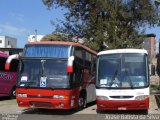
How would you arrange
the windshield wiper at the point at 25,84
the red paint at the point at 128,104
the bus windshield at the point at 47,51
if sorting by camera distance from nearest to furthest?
the red paint at the point at 128,104, the windshield wiper at the point at 25,84, the bus windshield at the point at 47,51

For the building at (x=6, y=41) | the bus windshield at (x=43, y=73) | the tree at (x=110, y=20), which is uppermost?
the building at (x=6, y=41)

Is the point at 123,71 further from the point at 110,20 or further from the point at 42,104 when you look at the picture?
the point at 110,20

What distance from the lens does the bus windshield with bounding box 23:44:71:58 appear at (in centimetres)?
1745

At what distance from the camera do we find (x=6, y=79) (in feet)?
81.5

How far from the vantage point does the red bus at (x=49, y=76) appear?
55.2 feet

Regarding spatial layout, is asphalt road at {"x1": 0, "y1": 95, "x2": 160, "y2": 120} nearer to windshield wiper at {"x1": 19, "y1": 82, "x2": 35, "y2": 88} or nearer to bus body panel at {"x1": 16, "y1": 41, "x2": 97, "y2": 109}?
bus body panel at {"x1": 16, "y1": 41, "x2": 97, "y2": 109}

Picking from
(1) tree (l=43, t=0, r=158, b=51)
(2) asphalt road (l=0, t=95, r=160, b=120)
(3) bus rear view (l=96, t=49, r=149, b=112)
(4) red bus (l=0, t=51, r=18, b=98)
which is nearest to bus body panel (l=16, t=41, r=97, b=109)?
(2) asphalt road (l=0, t=95, r=160, b=120)

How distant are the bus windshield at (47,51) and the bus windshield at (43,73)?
0.86 feet

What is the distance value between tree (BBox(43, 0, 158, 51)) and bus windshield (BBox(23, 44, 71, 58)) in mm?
14555

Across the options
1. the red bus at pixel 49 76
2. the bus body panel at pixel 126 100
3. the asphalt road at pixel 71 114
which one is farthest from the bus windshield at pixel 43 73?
the bus body panel at pixel 126 100

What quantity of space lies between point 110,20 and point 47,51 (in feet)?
50.4

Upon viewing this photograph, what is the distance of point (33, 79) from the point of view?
1712 centimetres

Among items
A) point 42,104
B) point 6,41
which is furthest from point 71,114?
point 6,41

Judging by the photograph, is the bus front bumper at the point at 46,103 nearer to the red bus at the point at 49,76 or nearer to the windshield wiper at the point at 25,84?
the red bus at the point at 49,76
